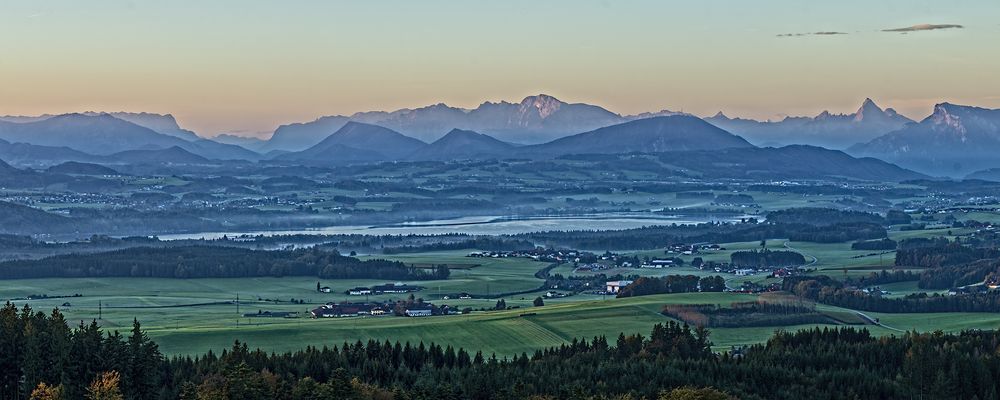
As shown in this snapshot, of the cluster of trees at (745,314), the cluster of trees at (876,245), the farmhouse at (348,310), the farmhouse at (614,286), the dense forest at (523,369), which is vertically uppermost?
the cluster of trees at (876,245)

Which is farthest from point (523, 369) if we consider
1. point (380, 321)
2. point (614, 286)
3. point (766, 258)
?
point (766, 258)

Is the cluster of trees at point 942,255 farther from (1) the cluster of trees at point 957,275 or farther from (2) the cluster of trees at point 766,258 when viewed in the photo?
(2) the cluster of trees at point 766,258

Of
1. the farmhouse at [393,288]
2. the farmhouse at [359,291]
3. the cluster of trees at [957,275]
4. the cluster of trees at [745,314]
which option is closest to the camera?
the cluster of trees at [745,314]

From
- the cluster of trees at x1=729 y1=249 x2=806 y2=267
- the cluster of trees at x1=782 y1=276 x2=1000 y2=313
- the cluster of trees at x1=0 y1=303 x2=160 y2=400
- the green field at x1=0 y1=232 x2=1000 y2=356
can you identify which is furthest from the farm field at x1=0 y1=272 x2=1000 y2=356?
the cluster of trees at x1=729 y1=249 x2=806 y2=267

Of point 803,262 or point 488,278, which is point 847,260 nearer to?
point 803,262

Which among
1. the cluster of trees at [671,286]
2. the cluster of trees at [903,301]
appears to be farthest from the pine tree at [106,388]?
the cluster of trees at [671,286]

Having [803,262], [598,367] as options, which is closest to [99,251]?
[803,262]
